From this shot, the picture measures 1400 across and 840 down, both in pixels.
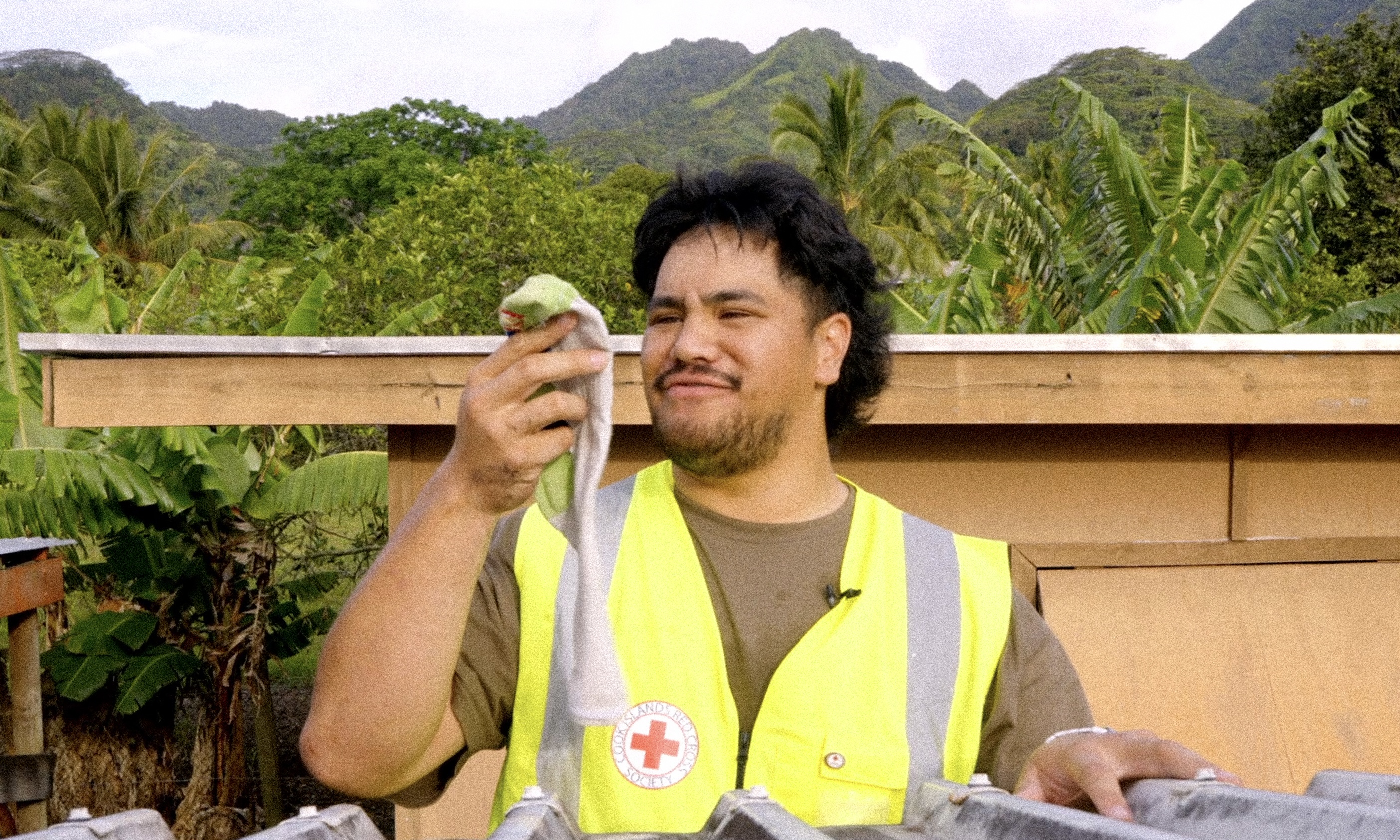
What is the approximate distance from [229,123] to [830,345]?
16346 cm

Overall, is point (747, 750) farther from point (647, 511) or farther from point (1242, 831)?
point (1242, 831)

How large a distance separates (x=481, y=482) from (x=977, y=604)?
1.03 m

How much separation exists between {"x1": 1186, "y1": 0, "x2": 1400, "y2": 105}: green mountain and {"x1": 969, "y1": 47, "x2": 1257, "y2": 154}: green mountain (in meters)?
36.0

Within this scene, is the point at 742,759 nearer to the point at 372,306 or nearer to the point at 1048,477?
the point at 1048,477

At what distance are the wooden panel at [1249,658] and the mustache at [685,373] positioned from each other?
2.80 meters

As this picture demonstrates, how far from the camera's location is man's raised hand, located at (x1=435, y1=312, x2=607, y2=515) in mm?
1645

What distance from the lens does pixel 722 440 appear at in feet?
7.68

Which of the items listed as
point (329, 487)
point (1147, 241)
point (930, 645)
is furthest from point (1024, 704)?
point (1147, 241)

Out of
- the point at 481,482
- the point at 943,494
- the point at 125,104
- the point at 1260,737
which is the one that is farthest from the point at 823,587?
the point at 125,104

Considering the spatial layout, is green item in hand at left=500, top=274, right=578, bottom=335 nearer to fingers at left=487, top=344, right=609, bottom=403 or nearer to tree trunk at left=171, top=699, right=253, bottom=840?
fingers at left=487, top=344, right=609, bottom=403

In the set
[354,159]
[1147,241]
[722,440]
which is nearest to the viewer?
[722,440]

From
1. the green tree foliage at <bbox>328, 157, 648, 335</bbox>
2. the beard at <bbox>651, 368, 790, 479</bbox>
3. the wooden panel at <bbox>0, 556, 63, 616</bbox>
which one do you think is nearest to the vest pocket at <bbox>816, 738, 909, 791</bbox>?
the beard at <bbox>651, 368, 790, 479</bbox>

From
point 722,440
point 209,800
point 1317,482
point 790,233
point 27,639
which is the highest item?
point 790,233

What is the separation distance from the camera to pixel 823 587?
2316mm
